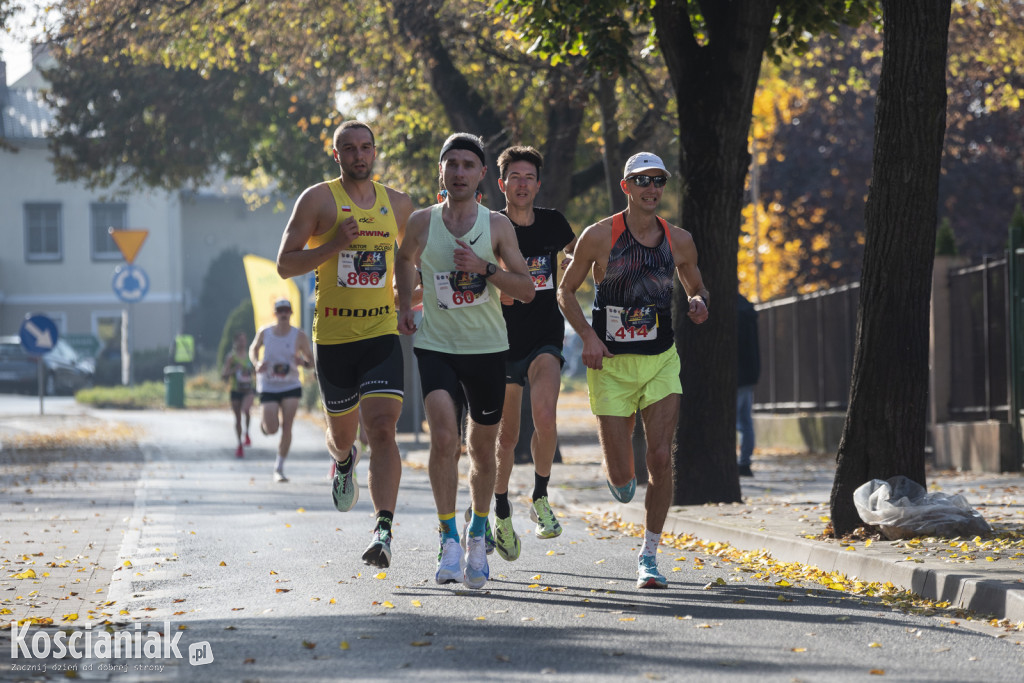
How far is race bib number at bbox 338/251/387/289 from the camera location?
766 cm

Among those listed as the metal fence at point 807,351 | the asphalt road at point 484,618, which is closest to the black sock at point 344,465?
the asphalt road at point 484,618

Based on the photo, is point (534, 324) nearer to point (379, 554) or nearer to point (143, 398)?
point (379, 554)

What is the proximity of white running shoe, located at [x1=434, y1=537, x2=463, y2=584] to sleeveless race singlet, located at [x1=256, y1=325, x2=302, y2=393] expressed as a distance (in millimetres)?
9610

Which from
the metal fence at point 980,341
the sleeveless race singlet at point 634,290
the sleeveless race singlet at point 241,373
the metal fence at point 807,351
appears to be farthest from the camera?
the sleeveless race singlet at point 241,373

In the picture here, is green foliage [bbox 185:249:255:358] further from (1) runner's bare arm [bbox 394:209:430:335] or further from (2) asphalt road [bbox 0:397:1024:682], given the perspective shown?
(1) runner's bare arm [bbox 394:209:430:335]

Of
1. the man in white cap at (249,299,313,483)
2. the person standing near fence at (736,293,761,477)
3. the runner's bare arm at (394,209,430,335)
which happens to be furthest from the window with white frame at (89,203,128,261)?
the runner's bare arm at (394,209,430,335)

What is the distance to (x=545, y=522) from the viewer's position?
8.22 metres

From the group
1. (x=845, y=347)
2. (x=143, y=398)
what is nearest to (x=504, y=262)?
(x=845, y=347)

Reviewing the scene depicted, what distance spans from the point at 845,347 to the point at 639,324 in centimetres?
1260

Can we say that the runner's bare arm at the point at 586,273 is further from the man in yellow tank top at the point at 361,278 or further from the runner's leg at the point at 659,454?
the man in yellow tank top at the point at 361,278

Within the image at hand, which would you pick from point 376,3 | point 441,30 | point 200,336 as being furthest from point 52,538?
point 200,336

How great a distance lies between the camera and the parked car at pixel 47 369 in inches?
1742

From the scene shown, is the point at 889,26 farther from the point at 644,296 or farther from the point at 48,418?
the point at 48,418

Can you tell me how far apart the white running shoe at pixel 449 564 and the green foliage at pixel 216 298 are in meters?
58.3
